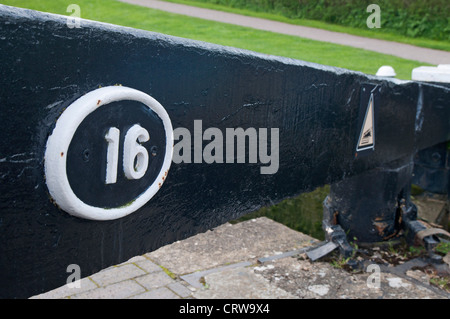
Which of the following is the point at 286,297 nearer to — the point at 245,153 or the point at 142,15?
the point at 245,153

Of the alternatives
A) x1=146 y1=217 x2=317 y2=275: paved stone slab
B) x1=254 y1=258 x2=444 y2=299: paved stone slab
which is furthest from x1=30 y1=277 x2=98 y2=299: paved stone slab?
x1=254 y1=258 x2=444 y2=299: paved stone slab

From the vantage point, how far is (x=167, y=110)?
60.8 inches

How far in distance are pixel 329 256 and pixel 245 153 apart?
5.63 ft

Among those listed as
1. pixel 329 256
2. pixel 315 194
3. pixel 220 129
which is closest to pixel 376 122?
pixel 329 256

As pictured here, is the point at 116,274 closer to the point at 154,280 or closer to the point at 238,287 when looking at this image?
the point at 154,280

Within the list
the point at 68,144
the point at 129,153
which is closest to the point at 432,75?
the point at 129,153

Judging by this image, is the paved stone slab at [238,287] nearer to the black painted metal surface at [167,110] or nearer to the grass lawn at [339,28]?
the black painted metal surface at [167,110]

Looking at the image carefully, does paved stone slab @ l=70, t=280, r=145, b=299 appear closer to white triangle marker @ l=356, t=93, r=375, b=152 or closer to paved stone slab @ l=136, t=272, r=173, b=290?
paved stone slab @ l=136, t=272, r=173, b=290

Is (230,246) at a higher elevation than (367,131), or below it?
below

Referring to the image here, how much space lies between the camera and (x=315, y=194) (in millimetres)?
4523

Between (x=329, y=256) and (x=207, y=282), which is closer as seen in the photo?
(x=207, y=282)

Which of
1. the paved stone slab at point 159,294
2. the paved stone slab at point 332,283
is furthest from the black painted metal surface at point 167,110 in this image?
the paved stone slab at point 159,294

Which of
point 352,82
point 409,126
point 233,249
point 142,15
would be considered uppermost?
point 142,15

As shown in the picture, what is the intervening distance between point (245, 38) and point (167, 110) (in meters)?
9.35
